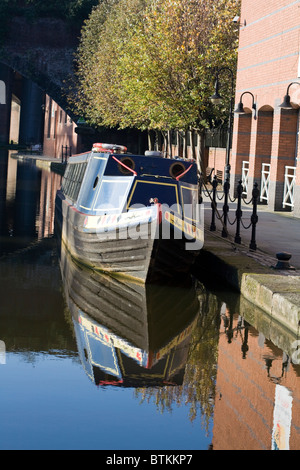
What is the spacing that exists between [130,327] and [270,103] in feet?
47.3

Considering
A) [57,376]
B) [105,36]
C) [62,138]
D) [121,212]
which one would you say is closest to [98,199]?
[121,212]

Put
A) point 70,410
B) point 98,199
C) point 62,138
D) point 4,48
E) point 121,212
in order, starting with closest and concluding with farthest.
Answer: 1. point 70,410
2. point 121,212
3. point 98,199
4. point 4,48
5. point 62,138

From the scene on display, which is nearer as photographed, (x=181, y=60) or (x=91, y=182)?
(x=91, y=182)

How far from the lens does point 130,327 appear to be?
9234 millimetres

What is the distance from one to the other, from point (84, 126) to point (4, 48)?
6.57 m

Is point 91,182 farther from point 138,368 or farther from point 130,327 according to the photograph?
point 138,368

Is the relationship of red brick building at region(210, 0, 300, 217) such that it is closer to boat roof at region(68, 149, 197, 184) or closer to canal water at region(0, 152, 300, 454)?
boat roof at region(68, 149, 197, 184)

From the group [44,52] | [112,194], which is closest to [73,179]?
[112,194]

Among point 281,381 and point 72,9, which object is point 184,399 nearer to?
point 281,381

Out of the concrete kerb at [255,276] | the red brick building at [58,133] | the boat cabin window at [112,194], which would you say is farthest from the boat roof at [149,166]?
the red brick building at [58,133]

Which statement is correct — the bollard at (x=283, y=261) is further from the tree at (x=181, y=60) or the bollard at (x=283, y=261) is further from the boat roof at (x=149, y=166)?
the tree at (x=181, y=60)

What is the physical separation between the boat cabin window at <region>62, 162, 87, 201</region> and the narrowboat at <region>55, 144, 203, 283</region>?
1016mm

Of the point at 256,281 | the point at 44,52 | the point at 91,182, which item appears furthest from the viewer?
the point at 44,52

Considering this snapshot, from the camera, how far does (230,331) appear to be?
912 cm
